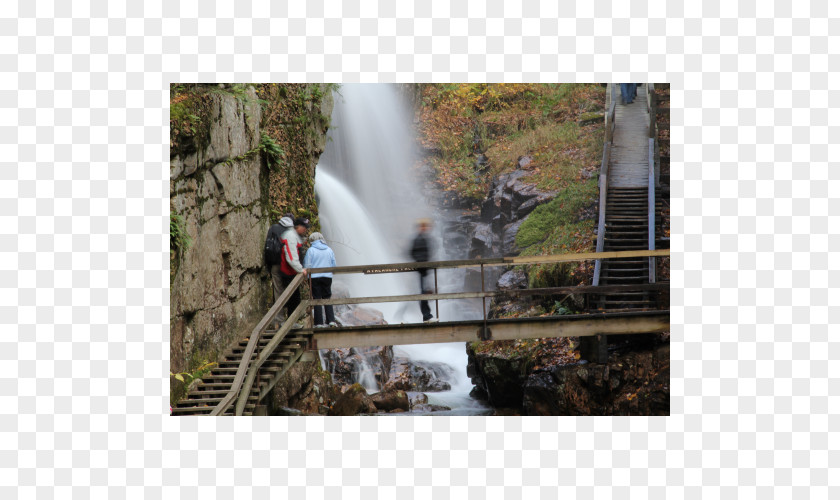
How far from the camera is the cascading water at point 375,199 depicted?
13.3 metres

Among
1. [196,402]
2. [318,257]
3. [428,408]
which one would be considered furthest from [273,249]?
[428,408]

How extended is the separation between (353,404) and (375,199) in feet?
20.4

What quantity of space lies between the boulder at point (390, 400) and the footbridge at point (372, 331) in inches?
90.6

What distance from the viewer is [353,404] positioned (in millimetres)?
9562

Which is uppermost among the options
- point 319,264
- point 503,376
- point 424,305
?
point 319,264

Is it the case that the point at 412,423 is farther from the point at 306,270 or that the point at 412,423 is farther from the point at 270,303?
the point at 270,303

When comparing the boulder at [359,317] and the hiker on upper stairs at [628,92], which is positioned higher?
the hiker on upper stairs at [628,92]

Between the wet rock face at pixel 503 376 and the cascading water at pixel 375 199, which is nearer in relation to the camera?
the wet rock face at pixel 503 376

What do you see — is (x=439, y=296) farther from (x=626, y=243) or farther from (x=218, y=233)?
(x=626, y=243)

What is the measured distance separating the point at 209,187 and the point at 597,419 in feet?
13.0

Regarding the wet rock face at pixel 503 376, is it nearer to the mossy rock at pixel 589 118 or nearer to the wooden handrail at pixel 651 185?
the wooden handrail at pixel 651 185

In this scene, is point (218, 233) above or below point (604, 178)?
below

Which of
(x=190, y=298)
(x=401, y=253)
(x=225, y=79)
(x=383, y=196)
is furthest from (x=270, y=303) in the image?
(x=383, y=196)

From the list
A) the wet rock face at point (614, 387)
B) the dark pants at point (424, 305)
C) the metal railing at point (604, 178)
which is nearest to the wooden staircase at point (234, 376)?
the dark pants at point (424, 305)
